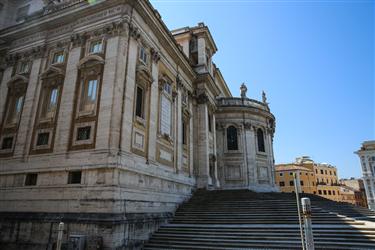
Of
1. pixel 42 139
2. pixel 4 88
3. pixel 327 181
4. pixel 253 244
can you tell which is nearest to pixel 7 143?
pixel 42 139

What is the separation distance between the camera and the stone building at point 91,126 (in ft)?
37.4

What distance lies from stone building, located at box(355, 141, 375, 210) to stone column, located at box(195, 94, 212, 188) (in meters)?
50.9

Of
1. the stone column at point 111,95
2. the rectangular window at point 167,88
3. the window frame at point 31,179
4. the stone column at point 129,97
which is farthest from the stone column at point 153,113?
the window frame at point 31,179

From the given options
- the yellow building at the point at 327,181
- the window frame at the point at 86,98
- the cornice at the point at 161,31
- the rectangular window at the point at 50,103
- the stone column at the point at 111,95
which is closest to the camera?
the stone column at the point at 111,95

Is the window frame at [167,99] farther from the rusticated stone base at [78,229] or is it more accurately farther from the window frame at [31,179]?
the window frame at [31,179]

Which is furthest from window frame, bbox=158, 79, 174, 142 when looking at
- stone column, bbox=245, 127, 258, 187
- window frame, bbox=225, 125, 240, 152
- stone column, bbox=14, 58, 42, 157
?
stone column, bbox=245, 127, 258, 187

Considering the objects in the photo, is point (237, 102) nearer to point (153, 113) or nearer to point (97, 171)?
point (153, 113)

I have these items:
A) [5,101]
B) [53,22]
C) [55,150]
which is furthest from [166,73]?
[5,101]

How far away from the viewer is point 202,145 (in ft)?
71.9

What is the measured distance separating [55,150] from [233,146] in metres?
18.4

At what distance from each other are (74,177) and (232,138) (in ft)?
61.0

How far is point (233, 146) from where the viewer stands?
27.6m

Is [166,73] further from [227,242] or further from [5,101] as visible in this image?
[227,242]

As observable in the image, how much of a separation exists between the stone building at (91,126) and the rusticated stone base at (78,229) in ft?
0.14
